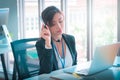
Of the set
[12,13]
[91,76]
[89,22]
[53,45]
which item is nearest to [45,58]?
[53,45]

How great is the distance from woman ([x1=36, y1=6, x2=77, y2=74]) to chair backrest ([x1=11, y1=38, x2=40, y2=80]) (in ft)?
0.35

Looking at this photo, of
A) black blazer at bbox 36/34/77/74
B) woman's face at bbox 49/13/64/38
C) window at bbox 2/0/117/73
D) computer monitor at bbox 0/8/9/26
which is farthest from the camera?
computer monitor at bbox 0/8/9/26

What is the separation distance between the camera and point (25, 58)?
6.64 ft

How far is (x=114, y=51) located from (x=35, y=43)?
0.76 meters

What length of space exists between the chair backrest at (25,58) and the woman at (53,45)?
108mm

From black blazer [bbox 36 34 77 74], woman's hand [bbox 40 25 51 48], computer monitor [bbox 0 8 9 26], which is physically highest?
computer monitor [bbox 0 8 9 26]

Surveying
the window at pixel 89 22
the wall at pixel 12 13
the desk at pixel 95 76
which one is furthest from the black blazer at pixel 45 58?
the wall at pixel 12 13

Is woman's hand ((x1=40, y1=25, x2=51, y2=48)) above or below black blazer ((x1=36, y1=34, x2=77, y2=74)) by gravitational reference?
above

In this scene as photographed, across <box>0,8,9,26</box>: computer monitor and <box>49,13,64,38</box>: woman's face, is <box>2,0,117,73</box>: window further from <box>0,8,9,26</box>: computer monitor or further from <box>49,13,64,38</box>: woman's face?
<box>49,13,64,38</box>: woman's face

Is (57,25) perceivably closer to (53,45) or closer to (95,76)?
(53,45)

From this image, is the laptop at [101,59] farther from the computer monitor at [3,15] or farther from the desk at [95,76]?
the computer monitor at [3,15]

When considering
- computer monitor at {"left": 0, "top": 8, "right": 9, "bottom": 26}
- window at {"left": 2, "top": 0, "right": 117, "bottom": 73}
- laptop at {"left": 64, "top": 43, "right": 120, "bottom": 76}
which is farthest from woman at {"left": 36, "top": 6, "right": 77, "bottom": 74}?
computer monitor at {"left": 0, "top": 8, "right": 9, "bottom": 26}

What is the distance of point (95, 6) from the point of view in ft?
10.4

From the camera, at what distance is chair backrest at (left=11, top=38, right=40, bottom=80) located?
1.97m
